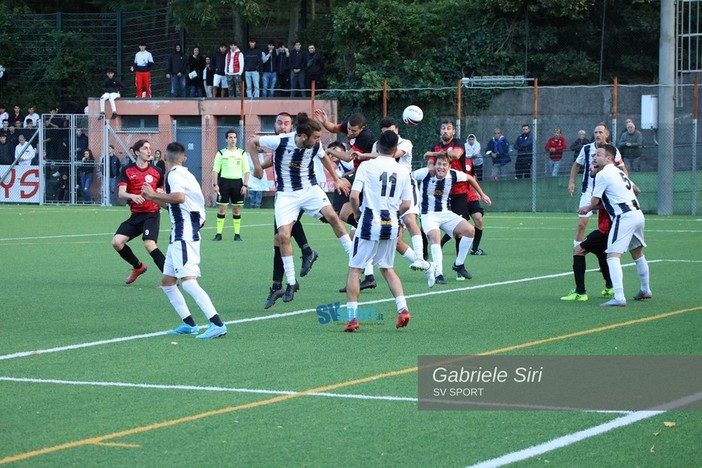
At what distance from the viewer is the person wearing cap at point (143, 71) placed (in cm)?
3997

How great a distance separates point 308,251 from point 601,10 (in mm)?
27302

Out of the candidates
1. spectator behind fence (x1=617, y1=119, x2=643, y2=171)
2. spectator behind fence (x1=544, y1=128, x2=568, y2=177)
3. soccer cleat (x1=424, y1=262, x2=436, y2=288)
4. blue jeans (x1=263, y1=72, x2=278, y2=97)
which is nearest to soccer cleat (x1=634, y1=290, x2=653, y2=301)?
soccer cleat (x1=424, y1=262, x2=436, y2=288)

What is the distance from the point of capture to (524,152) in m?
33.9

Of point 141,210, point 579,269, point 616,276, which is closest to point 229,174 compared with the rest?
point 141,210

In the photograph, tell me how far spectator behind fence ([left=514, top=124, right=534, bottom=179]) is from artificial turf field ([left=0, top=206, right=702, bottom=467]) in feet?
48.3

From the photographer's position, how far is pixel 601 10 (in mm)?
39906

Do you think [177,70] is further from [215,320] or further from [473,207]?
[215,320]

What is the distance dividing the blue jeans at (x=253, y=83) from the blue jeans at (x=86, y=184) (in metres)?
5.79

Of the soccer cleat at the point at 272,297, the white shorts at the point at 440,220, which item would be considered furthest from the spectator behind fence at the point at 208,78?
the soccer cleat at the point at 272,297

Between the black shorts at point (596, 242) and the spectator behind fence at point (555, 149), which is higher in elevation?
the spectator behind fence at point (555, 149)

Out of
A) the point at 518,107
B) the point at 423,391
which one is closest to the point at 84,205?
the point at 518,107

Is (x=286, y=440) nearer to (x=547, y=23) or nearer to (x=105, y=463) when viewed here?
(x=105, y=463)

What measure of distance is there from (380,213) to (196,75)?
96.3ft

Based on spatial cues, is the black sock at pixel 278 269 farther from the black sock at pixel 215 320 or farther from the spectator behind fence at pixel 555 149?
A: the spectator behind fence at pixel 555 149
